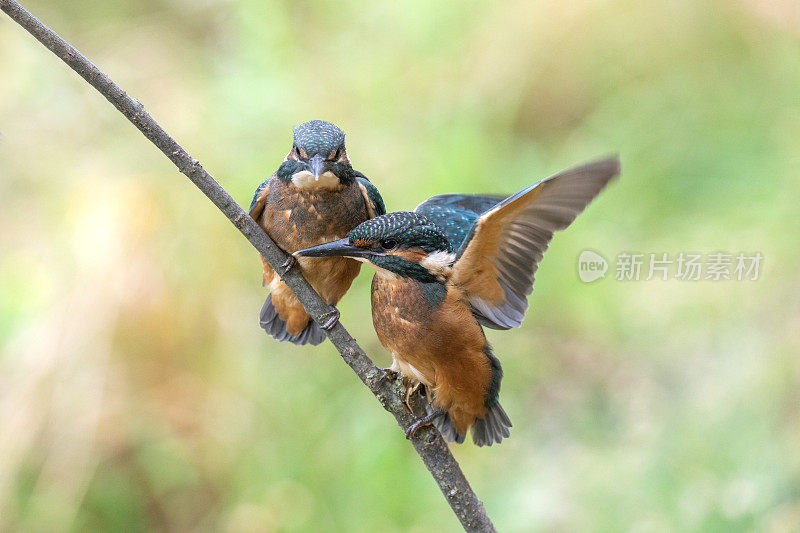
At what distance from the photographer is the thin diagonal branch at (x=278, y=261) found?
1.60 metres

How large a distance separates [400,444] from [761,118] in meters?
3.13

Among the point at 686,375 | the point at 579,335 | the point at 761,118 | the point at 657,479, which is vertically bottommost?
the point at 657,479

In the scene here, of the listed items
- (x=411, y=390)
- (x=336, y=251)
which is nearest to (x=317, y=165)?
(x=336, y=251)

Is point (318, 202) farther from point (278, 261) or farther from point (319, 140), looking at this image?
point (278, 261)

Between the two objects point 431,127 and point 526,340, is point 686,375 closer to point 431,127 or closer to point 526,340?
point 526,340

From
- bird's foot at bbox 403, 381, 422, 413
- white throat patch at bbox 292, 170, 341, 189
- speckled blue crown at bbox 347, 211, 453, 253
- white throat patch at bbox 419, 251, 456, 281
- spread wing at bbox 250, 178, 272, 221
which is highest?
spread wing at bbox 250, 178, 272, 221

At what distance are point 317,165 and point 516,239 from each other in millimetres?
565

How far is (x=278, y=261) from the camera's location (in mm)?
1893

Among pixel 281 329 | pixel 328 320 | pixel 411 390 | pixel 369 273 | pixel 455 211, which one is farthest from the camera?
pixel 369 273

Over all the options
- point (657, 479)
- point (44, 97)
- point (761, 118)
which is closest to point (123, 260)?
point (44, 97)

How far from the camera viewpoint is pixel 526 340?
182 inches

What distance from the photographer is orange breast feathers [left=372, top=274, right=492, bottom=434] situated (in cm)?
213

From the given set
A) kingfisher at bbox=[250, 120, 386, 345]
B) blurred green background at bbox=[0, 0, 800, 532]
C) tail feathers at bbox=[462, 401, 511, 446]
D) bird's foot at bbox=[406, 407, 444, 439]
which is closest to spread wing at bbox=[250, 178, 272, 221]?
kingfisher at bbox=[250, 120, 386, 345]

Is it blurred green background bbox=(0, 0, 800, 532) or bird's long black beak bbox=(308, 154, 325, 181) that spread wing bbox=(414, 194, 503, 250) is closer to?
bird's long black beak bbox=(308, 154, 325, 181)
